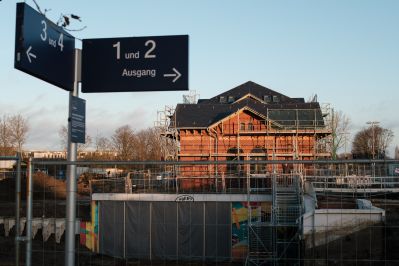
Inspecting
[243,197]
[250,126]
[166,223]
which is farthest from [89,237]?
[250,126]

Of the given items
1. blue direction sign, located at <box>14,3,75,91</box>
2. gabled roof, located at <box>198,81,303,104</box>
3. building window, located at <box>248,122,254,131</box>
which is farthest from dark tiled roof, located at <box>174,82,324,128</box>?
blue direction sign, located at <box>14,3,75,91</box>

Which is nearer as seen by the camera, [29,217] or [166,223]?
[29,217]

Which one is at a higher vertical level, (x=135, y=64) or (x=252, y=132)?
(x=252, y=132)

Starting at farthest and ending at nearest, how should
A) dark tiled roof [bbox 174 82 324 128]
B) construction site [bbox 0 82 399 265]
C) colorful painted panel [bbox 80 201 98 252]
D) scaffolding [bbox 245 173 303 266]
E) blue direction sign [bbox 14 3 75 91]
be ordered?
dark tiled roof [bbox 174 82 324 128] → scaffolding [bbox 245 173 303 266] → colorful painted panel [bbox 80 201 98 252] → construction site [bbox 0 82 399 265] → blue direction sign [bbox 14 3 75 91]

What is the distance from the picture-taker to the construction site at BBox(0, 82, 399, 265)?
749 centimetres

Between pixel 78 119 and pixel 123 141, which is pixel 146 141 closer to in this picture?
pixel 123 141

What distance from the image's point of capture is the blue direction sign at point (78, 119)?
727 centimetres

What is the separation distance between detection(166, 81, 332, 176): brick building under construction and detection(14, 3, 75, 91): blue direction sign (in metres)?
31.3

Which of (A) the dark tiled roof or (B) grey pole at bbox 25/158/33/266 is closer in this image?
(B) grey pole at bbox 25/158/33/266

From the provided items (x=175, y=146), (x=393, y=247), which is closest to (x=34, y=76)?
(x=393, y=247)

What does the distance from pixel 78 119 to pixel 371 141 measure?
84.7 m

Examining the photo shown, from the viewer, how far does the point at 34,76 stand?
22.2 feet

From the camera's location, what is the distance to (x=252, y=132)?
39.3 m

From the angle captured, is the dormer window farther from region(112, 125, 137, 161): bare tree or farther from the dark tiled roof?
region(112, 125, 137, 161): bare tree
